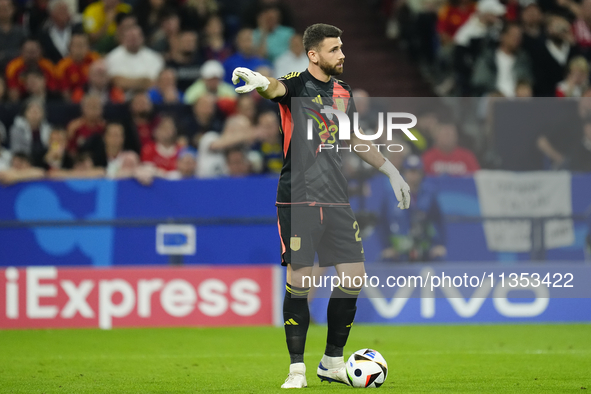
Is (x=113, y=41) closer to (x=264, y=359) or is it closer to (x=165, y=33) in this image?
(x=165, y=33)

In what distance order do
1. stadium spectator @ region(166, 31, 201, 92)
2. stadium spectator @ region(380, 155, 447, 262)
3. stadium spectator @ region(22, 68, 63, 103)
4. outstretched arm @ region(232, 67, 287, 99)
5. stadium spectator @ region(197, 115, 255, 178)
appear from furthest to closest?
stadium spectator @ region(166, 31, 201, 92) → stadium spectator @ region(22, 68, 63, 103) → stadium spectator @ region(197, 115, 255, 178) → stadium spectator @ region(380, 155, 447, 262) → outstretched arm @ region(232, 67, 287, 99)

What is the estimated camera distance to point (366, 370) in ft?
17.6

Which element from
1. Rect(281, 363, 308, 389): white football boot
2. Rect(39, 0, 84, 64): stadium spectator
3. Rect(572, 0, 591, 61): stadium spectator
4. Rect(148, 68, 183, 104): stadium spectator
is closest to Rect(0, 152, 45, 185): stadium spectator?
Rect(148, 68, 183, 104): stadium spectator

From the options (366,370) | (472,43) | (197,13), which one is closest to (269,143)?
(197,13)

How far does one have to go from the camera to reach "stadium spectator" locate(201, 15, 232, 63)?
40.8 feet

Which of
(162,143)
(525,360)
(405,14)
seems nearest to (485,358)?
(525,360)

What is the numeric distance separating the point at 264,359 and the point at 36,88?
228 inches

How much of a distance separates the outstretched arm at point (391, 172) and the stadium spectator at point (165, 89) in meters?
6.15

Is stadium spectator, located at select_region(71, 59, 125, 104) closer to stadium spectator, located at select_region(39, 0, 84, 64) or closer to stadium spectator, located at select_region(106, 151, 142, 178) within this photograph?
stadium spectator, located at select_region(39, 0, 84, 64)

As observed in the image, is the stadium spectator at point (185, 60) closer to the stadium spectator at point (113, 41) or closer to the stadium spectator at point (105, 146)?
the stadium spectator at point (113, 41)

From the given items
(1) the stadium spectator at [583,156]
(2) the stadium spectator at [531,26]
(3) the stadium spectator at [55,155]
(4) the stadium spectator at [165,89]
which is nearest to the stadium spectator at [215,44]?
(4) the stadium spectator at [165,89]

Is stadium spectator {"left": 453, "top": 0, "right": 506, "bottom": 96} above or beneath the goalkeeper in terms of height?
above

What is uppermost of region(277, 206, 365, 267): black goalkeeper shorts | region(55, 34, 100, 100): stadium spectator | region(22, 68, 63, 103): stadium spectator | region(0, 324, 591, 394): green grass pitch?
region(55, 34, 100, 100): stadium spectator

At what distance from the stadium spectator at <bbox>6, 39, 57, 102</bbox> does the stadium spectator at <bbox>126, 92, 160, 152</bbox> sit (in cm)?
157
